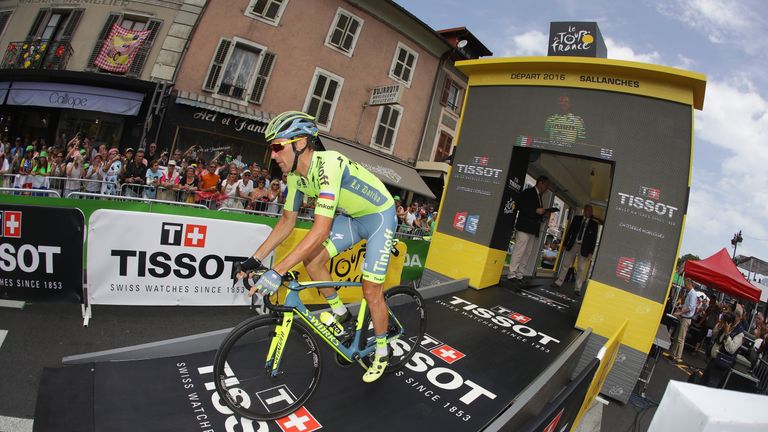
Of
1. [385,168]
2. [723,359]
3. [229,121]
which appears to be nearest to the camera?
[723,359]

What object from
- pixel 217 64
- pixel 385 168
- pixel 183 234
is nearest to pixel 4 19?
pixel 217 64

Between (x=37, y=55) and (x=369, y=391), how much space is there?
20.3m

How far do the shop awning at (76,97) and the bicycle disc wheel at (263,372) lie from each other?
1430 cm

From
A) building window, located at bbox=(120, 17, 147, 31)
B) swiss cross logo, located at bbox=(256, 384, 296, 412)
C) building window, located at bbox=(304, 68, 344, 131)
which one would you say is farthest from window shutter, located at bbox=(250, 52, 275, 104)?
swiss cross logo, located at bbox=(256, 384, 296, 412)

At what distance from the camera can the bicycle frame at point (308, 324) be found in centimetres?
271

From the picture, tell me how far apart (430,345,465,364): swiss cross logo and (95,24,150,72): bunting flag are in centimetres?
1578

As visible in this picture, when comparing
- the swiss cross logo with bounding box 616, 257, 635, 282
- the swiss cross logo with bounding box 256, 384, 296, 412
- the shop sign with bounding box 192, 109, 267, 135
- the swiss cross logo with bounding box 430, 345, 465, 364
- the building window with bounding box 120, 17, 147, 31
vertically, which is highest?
the building window with bounding box 120, 17, 147, 31

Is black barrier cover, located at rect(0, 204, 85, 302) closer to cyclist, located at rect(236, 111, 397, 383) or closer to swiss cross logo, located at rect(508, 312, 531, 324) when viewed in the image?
cyclist, located at rect(236, 111, 397, 383)

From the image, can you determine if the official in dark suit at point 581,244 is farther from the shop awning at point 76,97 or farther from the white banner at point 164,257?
the shop awning at point 76,97

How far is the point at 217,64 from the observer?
14.2 m

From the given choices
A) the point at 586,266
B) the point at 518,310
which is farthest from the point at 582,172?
the point at 518,310

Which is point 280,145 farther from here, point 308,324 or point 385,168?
point 385,168

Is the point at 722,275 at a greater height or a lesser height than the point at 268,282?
greater

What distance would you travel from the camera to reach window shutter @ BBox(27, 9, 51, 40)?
16.0m
